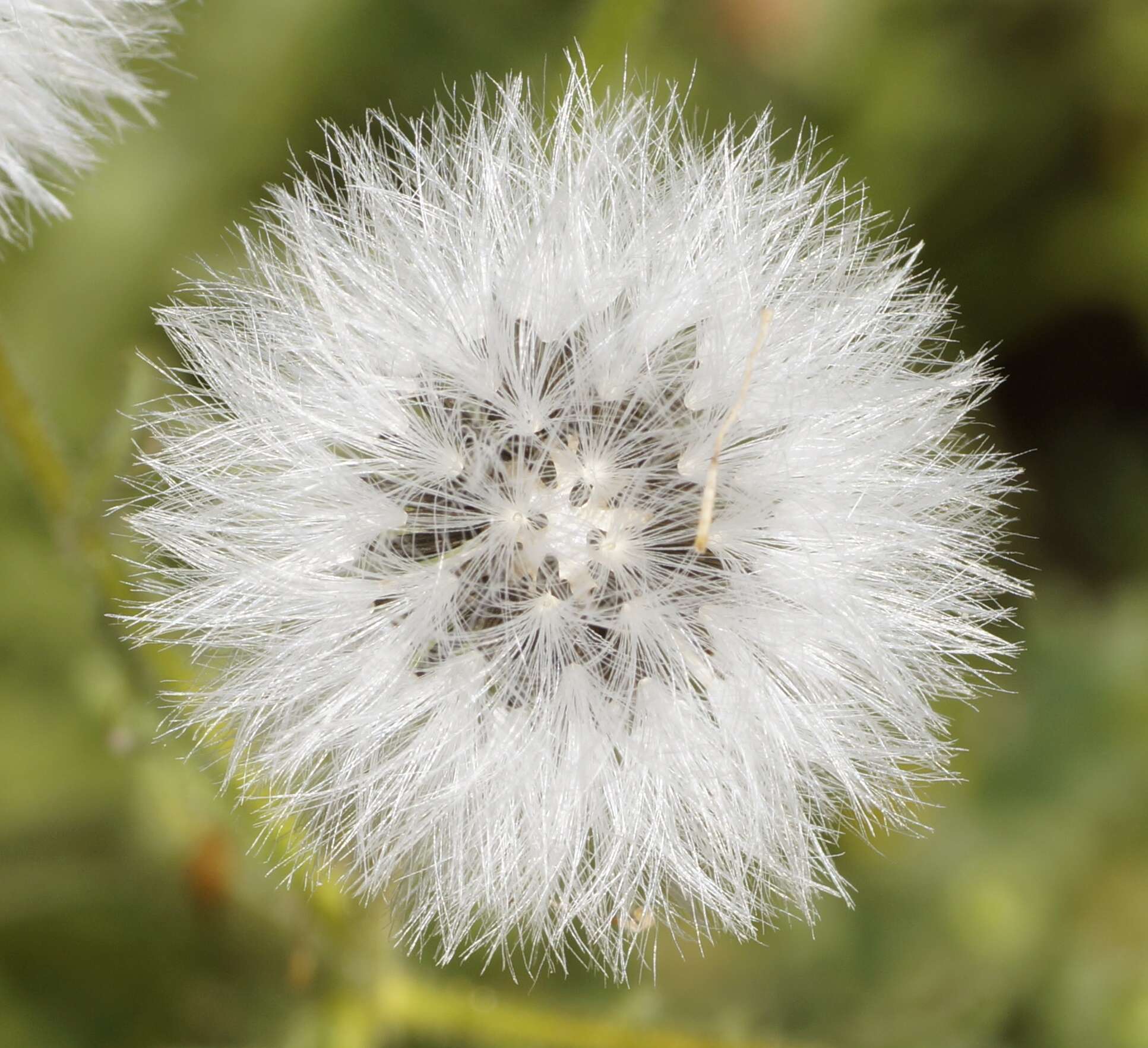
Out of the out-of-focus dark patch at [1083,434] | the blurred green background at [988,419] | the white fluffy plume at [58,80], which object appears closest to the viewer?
the white fluffy plume at [58,80]

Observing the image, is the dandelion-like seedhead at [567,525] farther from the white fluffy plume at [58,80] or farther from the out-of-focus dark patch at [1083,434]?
the out-of-focus dark patch at [1083,434]

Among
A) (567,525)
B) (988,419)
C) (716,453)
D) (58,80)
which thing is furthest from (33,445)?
(988,419)

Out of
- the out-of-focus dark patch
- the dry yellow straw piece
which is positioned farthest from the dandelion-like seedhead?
the out-of-focus dark patch

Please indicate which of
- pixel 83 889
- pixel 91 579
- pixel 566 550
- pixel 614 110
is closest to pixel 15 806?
pixel 83 889

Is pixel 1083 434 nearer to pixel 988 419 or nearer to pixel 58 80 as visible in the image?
pixel 988 419

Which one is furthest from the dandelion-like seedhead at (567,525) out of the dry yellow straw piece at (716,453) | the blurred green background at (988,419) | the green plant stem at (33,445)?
the blurred green background at (988,419)

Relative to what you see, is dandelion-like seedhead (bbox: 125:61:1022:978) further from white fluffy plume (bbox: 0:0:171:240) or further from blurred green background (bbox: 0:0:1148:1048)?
blurred green background (bbox: 0:0:1148:1048)
